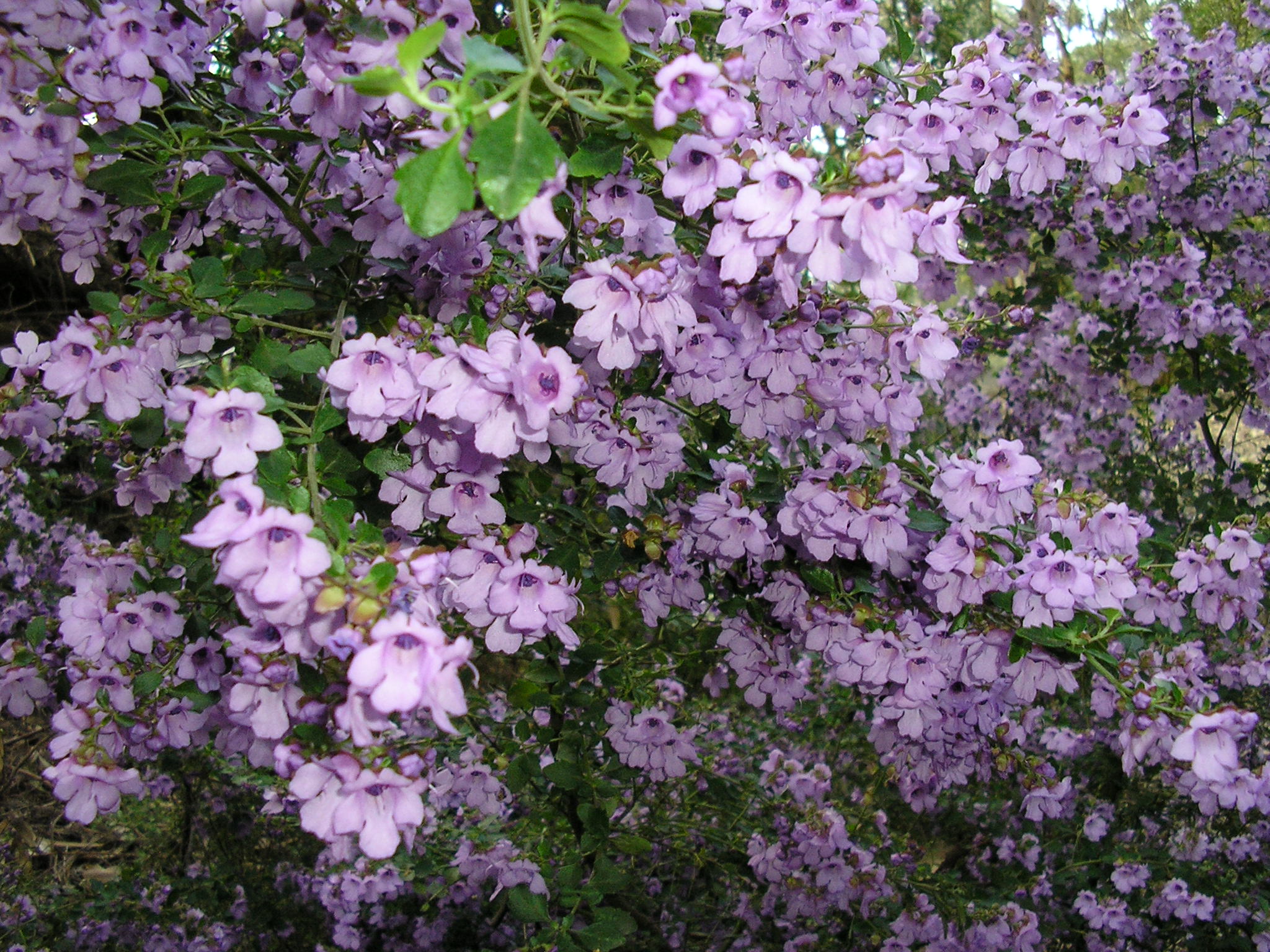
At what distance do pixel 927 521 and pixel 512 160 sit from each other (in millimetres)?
1044

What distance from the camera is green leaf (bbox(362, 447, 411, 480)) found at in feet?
4.15

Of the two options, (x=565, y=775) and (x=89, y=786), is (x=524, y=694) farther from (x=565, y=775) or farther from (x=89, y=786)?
(x=89, y=786)

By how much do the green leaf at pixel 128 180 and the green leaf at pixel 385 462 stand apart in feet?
1.67

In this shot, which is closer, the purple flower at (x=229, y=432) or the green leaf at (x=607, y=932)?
the purple flower at (x=229, y=432)

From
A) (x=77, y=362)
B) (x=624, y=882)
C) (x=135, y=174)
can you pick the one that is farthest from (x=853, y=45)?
(x=624, y=882)

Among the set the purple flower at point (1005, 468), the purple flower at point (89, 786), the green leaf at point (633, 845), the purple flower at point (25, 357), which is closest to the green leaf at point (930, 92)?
the purple flower at point (1005, 468)

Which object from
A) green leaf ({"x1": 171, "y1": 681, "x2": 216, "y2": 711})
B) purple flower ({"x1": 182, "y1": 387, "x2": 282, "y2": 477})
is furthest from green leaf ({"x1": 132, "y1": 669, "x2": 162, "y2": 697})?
purple flower ({"x1": 182, "y1": 387, "x2": 282, "y2": 477})

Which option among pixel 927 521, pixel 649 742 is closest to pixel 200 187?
pixel 927 521

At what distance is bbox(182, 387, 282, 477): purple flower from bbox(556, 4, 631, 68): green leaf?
1.54 feet

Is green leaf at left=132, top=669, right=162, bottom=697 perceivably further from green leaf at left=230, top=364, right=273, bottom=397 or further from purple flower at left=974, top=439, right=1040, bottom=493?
purple flower at left=974, top=439, right=1040, bottom=493

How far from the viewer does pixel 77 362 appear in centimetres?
128

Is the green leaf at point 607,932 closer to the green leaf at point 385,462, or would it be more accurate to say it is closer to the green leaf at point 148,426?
the green leaf at point 385,462

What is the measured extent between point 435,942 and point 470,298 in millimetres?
2394

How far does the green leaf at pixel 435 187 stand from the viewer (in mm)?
715
